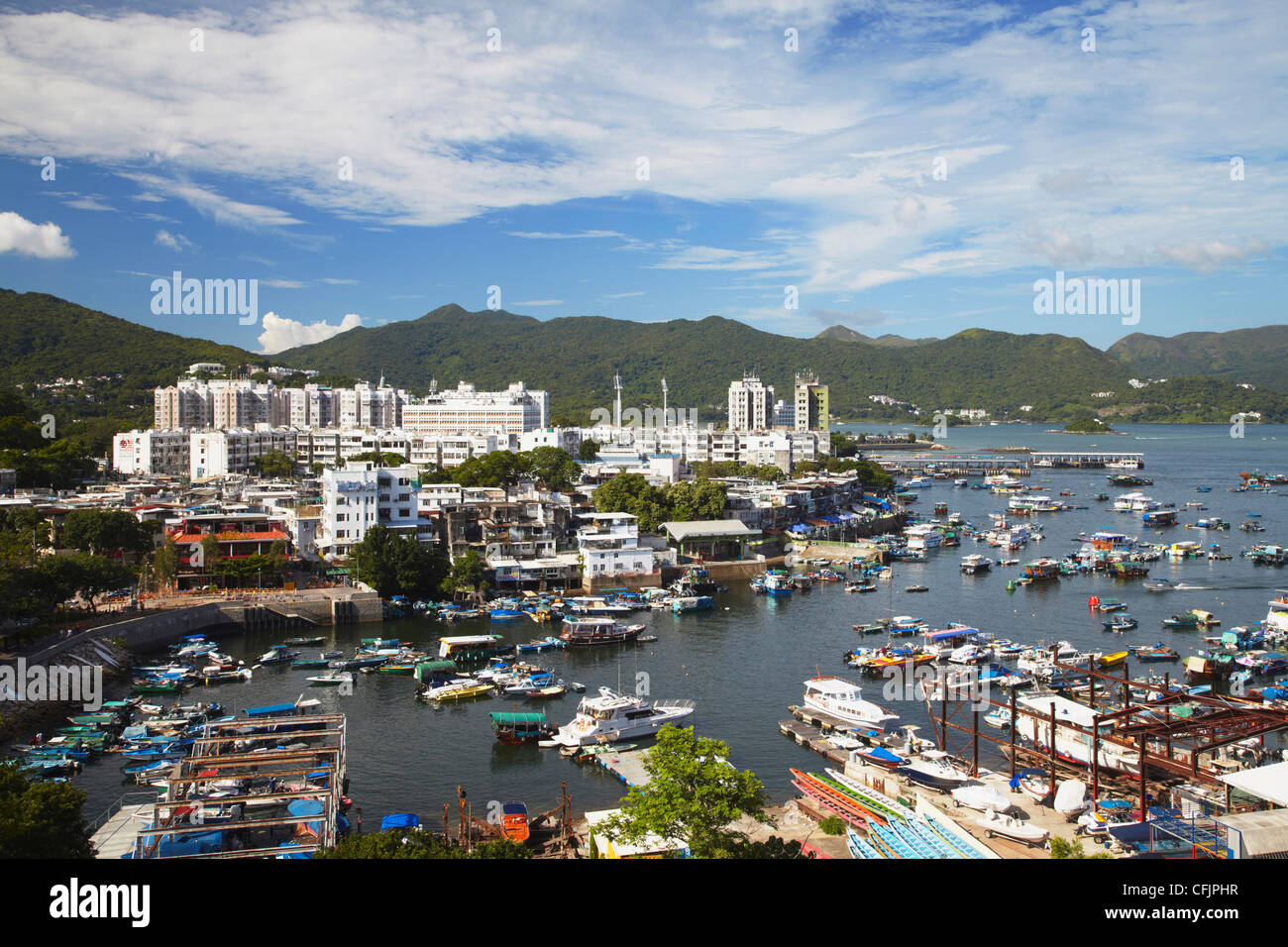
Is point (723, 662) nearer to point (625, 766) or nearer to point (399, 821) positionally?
point (625, 766)

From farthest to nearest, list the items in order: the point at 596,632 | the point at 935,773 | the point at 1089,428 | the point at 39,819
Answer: the point at 1089,428
the point at 596,632
the point at 935,773
the point at 39,819

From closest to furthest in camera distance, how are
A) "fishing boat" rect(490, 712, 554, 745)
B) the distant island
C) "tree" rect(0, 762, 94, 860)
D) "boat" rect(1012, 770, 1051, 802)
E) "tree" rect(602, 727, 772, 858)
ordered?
"tree" rect(602, 727, 772, 858), "tree" rect(0, 762, 94, 860), "boat" rect(1012, 770, 1051, 802), "fishing boat" rect(490, 712, 554, 745), the distant island

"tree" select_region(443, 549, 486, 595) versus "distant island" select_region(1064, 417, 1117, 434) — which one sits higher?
"distant island" select_region(1064, 417, 1117, 434)

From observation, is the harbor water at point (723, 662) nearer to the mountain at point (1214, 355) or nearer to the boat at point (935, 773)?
the boat at point (935, 773)

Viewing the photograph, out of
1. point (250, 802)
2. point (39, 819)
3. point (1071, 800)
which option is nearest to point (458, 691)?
point (250, 802)

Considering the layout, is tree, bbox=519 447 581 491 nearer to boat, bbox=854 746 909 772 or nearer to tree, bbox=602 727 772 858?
boat, bbox=854 746 909 772

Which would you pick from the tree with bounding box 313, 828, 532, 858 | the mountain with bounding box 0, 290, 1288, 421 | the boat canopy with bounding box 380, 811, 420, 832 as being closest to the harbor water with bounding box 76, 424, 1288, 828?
the boat canopy with bounding box 380, 811, 420, 832
